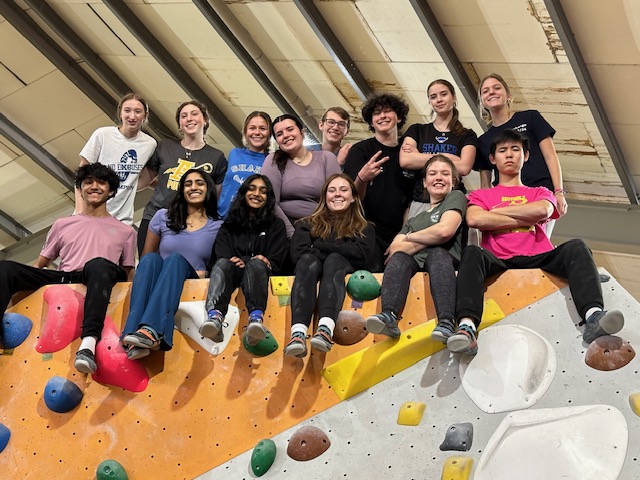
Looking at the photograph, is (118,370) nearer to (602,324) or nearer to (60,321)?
(60,321)

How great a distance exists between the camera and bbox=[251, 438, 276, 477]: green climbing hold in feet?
10.4

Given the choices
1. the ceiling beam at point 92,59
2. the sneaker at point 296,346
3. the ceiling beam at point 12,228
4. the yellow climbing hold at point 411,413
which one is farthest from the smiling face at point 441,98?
the ceiling beam at point 12,228

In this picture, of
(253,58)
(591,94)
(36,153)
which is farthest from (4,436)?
(36,153)

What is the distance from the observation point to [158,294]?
3.51 meters

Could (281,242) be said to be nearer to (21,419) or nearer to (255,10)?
(21,419)

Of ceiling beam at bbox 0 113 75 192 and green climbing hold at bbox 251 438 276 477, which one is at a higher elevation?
green climbing hold at bbox 251 438 276 477

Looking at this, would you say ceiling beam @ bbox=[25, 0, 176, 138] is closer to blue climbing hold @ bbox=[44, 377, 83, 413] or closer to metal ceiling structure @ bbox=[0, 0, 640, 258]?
metal ceiling structure @ bbox=[0, 0, 640, 258]

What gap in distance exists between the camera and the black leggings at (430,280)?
324cm

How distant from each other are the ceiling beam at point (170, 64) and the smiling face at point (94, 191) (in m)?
2.39

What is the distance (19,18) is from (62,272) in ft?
10.6

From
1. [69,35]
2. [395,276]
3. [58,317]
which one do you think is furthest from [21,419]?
[69,35]

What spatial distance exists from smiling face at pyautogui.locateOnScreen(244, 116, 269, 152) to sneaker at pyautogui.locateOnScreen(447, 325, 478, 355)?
1.71 metres

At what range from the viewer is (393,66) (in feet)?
18.8

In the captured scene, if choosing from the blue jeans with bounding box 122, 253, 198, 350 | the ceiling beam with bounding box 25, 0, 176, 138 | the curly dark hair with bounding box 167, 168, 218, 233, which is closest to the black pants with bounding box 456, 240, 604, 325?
the blue jeans with bounding box 122, 253, 198, 350
